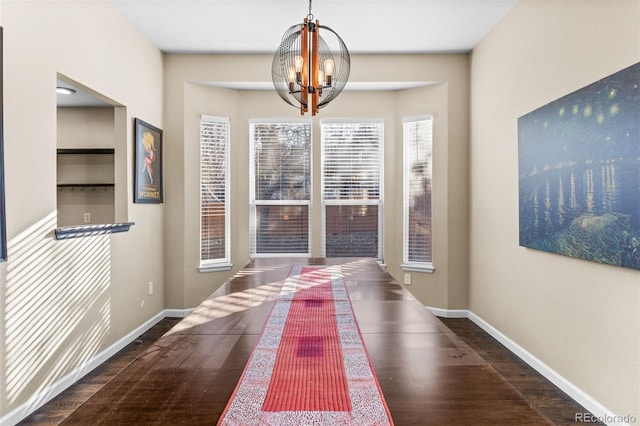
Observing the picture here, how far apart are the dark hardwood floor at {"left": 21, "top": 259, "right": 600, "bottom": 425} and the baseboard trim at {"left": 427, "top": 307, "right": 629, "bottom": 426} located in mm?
1410

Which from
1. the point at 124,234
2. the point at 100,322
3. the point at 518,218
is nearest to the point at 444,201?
the point at 518,218

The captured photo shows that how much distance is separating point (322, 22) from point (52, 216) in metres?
2.72

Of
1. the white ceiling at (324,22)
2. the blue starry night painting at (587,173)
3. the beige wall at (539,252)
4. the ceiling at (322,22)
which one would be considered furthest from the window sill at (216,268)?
the blue starry night painting at (587,173)

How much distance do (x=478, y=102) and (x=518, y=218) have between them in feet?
4.66

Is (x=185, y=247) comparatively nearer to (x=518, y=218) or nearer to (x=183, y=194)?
(x=183, y=194)

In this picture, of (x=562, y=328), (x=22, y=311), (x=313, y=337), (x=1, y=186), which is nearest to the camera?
(x=313, y=337)

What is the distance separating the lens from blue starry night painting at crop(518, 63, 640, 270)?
5.90 feet

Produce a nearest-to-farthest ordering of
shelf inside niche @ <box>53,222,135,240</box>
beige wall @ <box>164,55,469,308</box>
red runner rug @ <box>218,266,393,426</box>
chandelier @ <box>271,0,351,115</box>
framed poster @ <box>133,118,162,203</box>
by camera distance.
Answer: red runner rug @ <box>218,266,393,426</box> < chandelier @ <box>271,0,351,115</box> < shelf inside niche @ <box>53,222,135,240</box> < framed poster @ <box>133,118,162,203</box> < beige wall @ <box>164,55,469,308</box>

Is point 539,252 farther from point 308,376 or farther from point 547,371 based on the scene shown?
point 308,376

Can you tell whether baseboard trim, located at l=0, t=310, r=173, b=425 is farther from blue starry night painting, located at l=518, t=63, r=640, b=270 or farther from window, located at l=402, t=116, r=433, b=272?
blue starry night painting, located at l=518, t=63, r=640, b=270

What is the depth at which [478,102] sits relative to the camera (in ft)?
A: 11.8

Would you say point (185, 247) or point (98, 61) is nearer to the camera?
point (98, 61)

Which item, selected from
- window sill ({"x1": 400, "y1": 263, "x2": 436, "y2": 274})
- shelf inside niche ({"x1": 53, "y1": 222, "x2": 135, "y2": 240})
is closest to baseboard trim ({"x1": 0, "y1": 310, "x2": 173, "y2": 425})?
shelf inside niche ({"x1": 53, "y1": 222, "x2": 135, "y2": 240})

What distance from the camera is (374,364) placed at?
105cm
